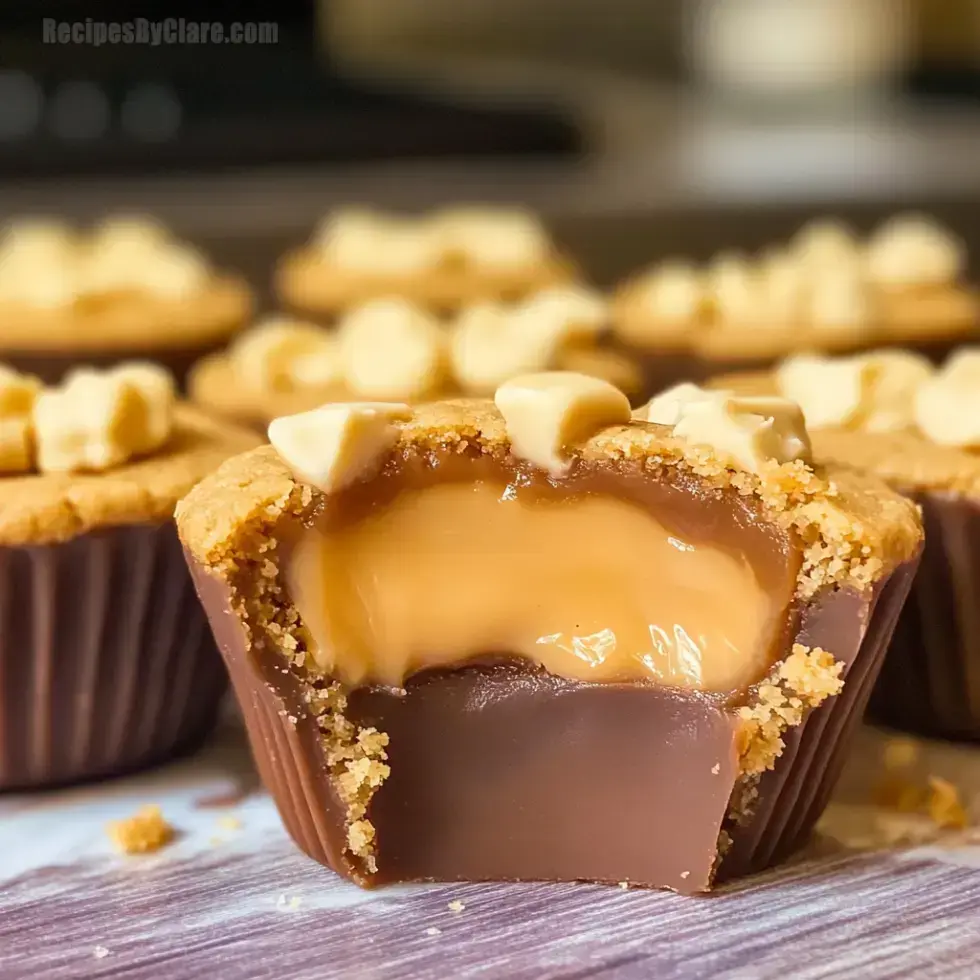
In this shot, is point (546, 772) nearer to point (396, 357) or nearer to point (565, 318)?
point (396, 357)

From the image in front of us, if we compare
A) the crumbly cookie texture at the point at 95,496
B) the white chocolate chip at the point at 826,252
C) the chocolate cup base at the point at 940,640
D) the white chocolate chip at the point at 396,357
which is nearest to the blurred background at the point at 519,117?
the white chocolate chip at the point at 826,252

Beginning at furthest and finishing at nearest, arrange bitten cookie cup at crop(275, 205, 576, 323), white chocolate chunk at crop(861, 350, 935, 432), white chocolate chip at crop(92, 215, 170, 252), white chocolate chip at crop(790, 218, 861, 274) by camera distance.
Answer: white chocolate chip at crop(92, 215, 170, 252) < bitten cookie cup at crop(275, 205, 576, 323) < white chocolate chip at crop(790, 218, 861, 274) < white chocolate chunk at crop(861, 350, 935, 432)

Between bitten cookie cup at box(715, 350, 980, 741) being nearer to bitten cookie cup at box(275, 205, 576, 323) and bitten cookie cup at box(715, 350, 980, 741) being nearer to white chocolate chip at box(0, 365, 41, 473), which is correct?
white chocolate chip at box(0, 365, 41, 473)

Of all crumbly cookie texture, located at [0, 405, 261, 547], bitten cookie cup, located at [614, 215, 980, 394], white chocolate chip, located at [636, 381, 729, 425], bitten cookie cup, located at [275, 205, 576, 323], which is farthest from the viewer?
bitten cookie cup, located at [275, 205, 576, 323]

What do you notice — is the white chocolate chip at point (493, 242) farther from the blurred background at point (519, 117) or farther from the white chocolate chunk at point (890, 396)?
the white chocolate chunk at point (890, 396)

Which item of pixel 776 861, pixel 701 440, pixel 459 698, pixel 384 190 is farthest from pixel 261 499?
pixel 384 190

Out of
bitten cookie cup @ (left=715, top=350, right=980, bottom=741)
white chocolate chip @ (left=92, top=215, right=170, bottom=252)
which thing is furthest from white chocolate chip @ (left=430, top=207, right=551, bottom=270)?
bitten cookie cup @ (left=715, top=350, right=980, bottom=741)
